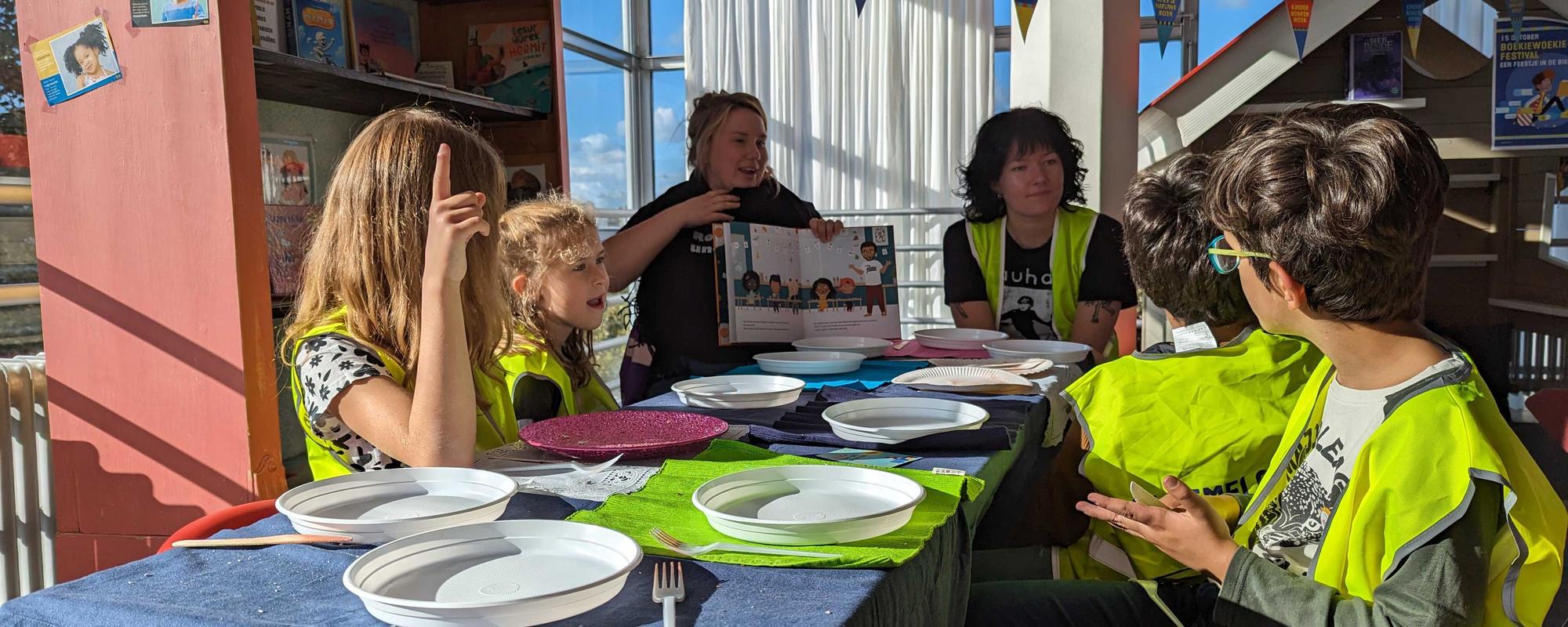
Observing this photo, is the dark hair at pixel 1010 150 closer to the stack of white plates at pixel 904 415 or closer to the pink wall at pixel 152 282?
the stack of white plates at pixel 904 415

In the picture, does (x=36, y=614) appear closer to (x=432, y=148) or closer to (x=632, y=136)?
(x=432, y=148)

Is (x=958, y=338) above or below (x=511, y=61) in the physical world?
below

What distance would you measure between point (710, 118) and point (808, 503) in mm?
1944

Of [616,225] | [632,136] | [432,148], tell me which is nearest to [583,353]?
[432,148]

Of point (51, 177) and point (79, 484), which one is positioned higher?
point (51, 177)

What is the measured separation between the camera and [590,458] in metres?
1.39

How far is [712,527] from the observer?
1049 millimetres

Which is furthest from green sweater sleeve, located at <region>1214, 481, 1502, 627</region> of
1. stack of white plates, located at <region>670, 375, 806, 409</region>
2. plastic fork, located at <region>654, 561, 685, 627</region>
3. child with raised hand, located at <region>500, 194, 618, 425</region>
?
child with raised hand, located at <region>500, 194, 618, 425</region>

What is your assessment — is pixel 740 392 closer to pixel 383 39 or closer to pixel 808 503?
pixel 808 503

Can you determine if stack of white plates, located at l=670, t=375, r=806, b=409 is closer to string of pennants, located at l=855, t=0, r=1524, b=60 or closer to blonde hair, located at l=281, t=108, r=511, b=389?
blonde hair, located at l=281, t=108, r=511, b=389

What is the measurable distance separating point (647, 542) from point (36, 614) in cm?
51

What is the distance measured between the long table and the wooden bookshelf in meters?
1.65

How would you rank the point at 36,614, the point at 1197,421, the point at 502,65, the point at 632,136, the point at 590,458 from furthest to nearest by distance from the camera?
the point at 632,136, the point at 502,65, the point at 1197,421, the point at 590,458, the point at 36,614

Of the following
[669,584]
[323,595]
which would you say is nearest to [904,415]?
[669,584]
